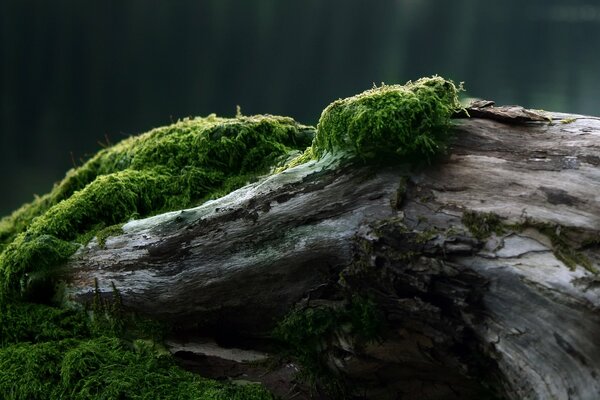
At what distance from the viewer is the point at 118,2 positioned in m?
38.9

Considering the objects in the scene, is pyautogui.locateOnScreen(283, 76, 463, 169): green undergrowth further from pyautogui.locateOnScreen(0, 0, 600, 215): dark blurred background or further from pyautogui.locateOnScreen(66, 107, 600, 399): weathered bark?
pyautogui.locateOnScreen(0, 0, 600, 215): dark blurred background

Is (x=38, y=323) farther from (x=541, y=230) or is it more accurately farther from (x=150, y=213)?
(x=541, y=230)

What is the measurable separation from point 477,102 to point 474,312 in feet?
4.04

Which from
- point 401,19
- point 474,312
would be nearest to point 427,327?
point 474,312

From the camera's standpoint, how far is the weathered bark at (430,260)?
289cm

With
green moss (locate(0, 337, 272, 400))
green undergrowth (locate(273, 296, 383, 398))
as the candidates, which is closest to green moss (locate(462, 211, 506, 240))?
green undergrowth (locate(273, 296, 383, 398))

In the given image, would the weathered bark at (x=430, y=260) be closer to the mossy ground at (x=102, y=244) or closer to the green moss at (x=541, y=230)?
the green moss at (x=541, y=230)

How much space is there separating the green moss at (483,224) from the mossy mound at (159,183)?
1941 millimetres

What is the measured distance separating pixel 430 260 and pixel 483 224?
29cm

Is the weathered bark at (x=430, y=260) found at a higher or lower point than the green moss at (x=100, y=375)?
higher

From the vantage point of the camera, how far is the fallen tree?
115 inches

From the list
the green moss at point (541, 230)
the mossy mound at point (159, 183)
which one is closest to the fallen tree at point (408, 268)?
the green moss at point (541, 230)

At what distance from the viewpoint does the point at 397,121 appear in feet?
11.3

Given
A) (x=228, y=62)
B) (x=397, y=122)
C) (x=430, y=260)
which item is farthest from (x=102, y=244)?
(x=228, y=62)
